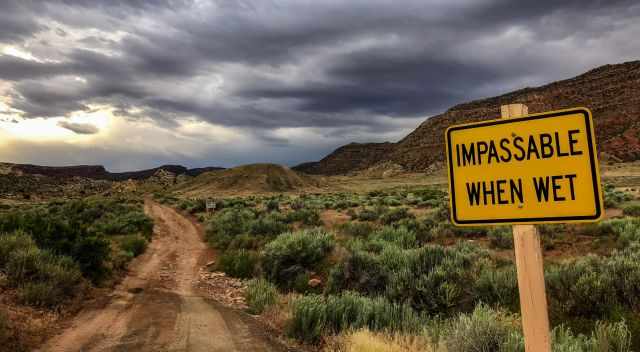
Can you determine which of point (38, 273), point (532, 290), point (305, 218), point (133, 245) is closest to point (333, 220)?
point (305, 218)

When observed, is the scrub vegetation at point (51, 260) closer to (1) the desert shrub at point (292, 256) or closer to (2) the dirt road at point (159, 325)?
(2) the dirt road at point (159, 325)

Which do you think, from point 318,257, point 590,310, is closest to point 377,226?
point 318,257

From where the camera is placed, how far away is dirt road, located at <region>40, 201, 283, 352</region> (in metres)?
5.52

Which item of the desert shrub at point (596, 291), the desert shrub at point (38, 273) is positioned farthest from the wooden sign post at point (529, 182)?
the desert shrub at point (38, 273)

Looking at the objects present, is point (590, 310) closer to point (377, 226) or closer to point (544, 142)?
point (544, 142)

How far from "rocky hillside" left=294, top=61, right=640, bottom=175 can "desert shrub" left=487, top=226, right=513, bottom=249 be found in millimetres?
54939

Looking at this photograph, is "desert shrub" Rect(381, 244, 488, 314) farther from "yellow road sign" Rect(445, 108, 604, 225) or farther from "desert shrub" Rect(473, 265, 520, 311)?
"yellow road sign" Rect(445, 108, 604, 225)

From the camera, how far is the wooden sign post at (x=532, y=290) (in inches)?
106

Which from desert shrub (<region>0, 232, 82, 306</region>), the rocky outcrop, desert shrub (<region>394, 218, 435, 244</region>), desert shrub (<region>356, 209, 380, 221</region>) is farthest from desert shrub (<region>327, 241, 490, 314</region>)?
the rocky outcrop

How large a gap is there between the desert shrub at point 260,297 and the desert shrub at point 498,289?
3895mm

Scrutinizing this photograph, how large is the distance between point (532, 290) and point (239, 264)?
10.0 meters

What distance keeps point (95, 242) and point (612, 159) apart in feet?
295

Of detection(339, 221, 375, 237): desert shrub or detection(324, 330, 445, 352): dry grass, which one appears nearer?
detection(324, 330, 445, 352): dry grass

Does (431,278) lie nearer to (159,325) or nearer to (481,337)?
(481,337)
